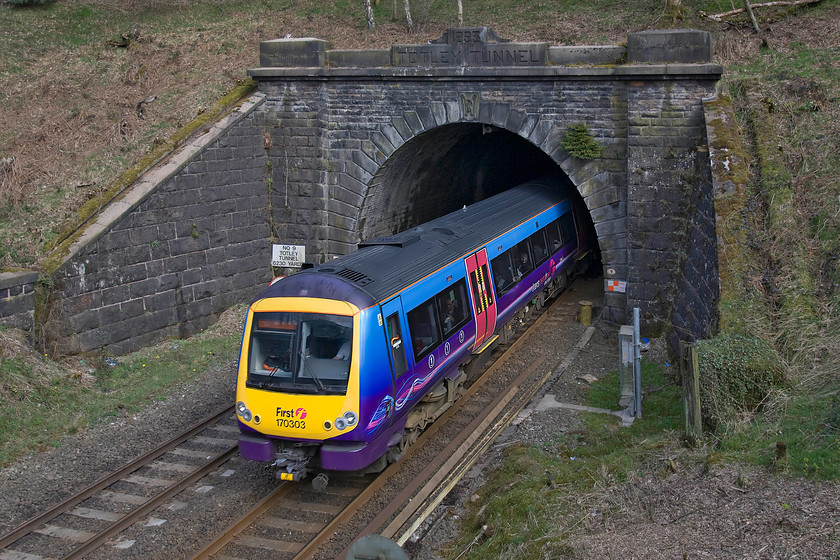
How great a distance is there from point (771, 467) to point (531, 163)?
57.0 ft

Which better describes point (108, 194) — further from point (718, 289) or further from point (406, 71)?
point (718, 289)

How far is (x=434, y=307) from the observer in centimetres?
1004

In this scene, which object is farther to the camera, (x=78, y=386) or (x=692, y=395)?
(x=78, y=386)

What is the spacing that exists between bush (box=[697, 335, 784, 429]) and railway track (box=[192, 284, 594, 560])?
115 inches

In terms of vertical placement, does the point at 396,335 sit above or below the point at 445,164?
below

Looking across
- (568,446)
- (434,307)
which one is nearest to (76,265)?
(434,307)

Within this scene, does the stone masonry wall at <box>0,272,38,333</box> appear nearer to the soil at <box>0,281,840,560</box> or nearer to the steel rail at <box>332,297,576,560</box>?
the soil at <box>0,281,840,560</box>

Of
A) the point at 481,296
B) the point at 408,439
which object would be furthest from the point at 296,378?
the point at 481,296

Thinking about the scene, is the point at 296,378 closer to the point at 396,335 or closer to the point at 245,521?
the point at 396,335

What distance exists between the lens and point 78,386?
1180 cm

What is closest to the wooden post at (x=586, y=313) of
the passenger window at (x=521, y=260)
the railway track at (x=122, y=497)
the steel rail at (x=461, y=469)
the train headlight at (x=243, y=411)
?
the passenger window at (x=521, y=260)

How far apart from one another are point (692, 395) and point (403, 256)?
404 cm

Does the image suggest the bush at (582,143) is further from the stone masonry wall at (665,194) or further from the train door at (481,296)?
the train door at (481,296)

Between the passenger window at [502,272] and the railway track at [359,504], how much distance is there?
215cm
